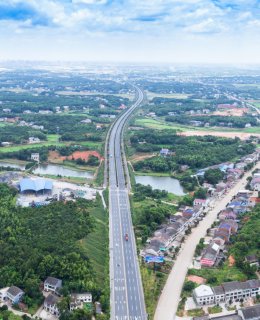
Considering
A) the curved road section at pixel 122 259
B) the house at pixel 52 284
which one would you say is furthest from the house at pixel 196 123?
the house at pixel 52 284

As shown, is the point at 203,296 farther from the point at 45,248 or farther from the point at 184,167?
the point at 184,167

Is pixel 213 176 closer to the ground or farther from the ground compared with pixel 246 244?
farther from the ground

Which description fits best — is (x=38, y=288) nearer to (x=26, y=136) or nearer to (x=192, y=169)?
(x=192, y=169)

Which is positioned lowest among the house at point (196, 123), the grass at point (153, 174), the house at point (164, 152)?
the grass at point (153, 174)

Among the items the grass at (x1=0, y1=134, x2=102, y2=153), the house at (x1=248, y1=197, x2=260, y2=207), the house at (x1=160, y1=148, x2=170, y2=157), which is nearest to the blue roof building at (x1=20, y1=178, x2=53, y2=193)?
the grass at (x1=0, y1=134, x2=102, y2=153)

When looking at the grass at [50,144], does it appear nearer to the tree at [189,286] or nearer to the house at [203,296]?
the tree at [189,286]

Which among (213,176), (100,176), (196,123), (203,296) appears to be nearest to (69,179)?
(100,176)
